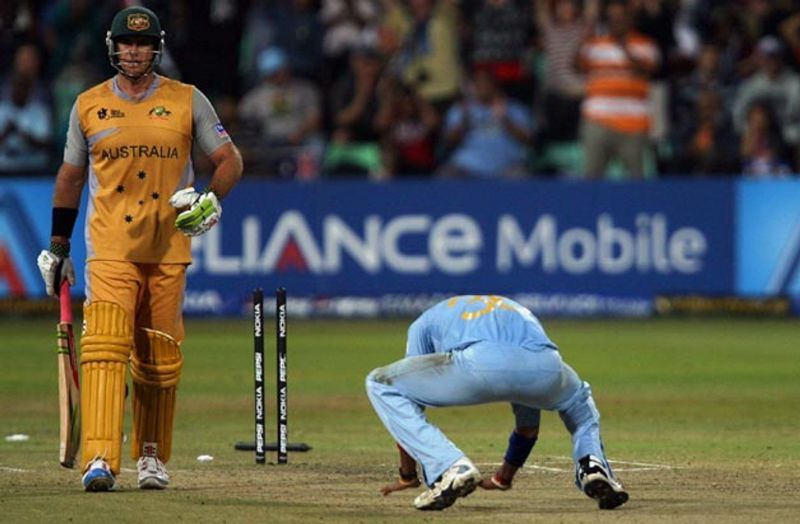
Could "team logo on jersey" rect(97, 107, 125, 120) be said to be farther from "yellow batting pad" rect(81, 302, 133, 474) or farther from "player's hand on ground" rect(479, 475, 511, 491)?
"player's hand on ground" rect(479, 475, 511, 491)

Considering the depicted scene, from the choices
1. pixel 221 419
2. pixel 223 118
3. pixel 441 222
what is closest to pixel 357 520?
pixel 221 419

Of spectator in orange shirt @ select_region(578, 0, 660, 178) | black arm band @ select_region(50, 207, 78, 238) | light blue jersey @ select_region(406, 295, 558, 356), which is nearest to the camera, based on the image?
light blue jersey @ select_region(406, 295, 558, 356)

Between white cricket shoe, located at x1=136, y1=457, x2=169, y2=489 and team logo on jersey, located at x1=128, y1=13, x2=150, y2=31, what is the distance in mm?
2196

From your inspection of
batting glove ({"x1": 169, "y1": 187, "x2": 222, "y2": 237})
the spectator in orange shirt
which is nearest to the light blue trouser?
batting glove ({"x1": 169, "y1": 187, "x2": 222, "y2": 237})

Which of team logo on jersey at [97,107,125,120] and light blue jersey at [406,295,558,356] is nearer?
light blue jersey at [406,295,558,356]

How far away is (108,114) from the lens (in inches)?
400

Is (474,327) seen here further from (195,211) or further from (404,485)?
(195,211)

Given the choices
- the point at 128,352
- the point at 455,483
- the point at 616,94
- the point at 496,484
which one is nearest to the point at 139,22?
the point at 128,352

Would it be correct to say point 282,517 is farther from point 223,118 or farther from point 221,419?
point 223,118

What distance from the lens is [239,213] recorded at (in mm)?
23312

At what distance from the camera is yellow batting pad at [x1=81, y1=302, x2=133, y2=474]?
976cm

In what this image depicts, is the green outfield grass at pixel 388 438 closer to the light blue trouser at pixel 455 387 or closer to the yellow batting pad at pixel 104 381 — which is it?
the yellow batting pad at pixel 104 381

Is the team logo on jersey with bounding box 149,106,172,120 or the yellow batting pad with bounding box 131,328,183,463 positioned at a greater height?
the team logo on jersey with bounding box 149,106,172,120

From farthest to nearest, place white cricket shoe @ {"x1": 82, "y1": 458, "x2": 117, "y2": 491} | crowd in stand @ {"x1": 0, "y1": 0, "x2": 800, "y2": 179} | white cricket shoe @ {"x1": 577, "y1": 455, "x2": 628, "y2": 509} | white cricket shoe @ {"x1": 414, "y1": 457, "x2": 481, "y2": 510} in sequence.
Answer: crowd in stand @ {"x1": 0, "y1": 0, "x2": 800, "y2": 179} < white cricket shoe @ {"x1": 82, "y1": 458, "x2": 117, "y2": 491} < white cricket shoe @ {"x1": 577, "y1": 455, "x2": 628, "y2": 509} < white cricket shoe @ {"x1": 414, "y1": 457, "x2": 481, "y2": 510}
